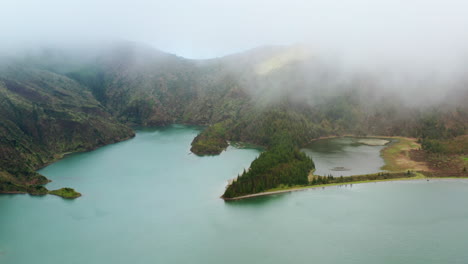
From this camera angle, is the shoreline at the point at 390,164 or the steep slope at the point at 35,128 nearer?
the shoreline at the point at 390,164

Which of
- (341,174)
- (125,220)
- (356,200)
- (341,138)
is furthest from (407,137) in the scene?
(125,220)

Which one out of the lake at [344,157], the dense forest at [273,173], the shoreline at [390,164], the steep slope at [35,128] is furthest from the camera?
the lake at [344,157]

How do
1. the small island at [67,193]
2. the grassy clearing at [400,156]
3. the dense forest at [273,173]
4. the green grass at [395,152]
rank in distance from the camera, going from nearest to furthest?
the dense forest at [273,173] < the small island at [67,193] < the grassy clearing at [400,156] < the green grass at [395,152]

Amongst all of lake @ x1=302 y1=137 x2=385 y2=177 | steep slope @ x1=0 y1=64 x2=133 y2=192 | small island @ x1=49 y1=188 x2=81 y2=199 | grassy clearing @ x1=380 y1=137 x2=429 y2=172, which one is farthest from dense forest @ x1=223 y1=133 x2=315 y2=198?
steep slope @ x1=0 y1=64 x2=133 y2=192

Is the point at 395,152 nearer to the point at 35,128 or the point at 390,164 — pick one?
the point at 390,164

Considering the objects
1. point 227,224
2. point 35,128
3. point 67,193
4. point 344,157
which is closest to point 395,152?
point 344,157

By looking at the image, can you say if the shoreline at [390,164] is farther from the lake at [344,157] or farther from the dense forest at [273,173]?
the lake at [344,157]

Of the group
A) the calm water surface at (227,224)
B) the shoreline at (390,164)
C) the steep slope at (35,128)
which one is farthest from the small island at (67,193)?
the shoreline at (390,164)
